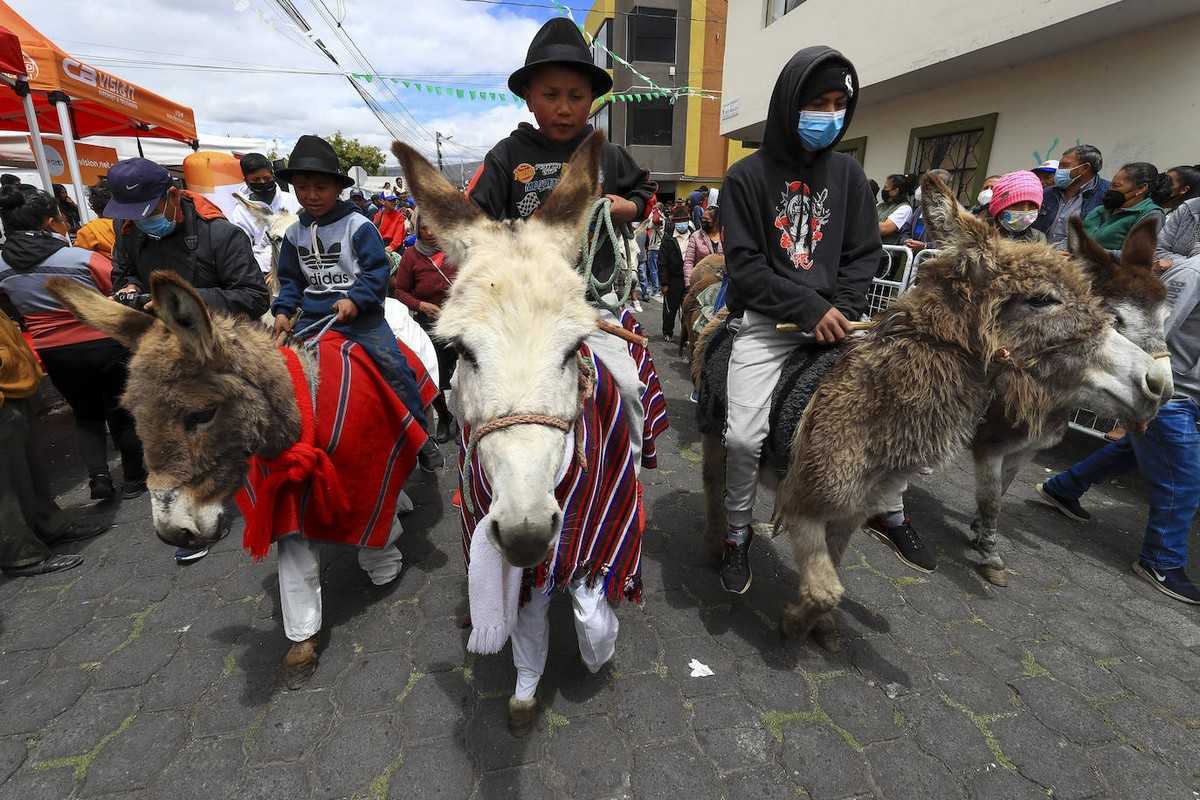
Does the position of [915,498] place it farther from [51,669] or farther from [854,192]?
[51,669]

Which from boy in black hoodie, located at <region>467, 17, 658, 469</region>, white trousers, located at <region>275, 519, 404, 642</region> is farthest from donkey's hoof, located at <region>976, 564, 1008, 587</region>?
white trousers, located at <region>275, 519, 404, 642</region>

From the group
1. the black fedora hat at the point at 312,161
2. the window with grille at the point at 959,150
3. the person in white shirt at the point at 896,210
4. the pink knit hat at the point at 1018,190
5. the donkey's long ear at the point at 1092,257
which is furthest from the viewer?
the window with grille at the point at 959,150

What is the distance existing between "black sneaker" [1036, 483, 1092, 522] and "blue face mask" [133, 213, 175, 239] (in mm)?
7973

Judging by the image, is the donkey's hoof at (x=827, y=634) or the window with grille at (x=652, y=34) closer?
the donkey's hoof at (x=827, y=634)

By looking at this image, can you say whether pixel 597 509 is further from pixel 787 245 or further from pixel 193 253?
pixel 193 253

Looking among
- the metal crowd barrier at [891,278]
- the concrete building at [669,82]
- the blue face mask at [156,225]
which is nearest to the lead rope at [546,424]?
the blue face mask at [156,225]

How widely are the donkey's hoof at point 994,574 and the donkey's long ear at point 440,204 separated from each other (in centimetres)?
425

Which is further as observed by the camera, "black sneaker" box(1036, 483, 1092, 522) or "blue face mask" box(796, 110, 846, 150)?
"black sneaker" box(1036, 483, 1092, 522)

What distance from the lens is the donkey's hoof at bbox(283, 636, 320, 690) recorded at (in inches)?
112

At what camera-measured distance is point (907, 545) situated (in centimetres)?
365

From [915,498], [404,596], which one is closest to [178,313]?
[404,596]

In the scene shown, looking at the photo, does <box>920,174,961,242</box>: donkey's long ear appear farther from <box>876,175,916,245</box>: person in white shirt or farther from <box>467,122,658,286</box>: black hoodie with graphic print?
<box>876,175,916,245</box>: person in white shirt

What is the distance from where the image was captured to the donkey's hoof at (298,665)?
2.84 metres

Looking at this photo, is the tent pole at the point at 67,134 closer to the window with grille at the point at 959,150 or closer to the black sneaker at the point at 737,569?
the black sneaker at the point at 737,569
